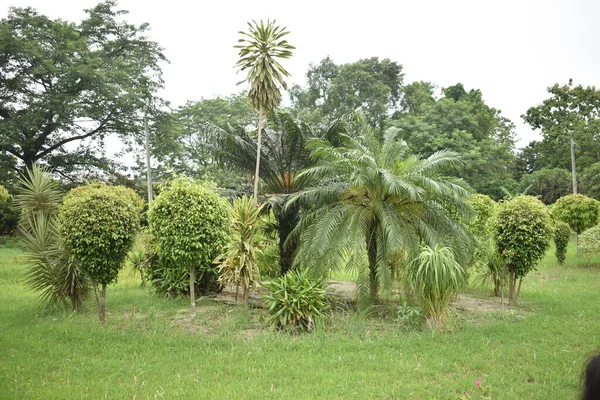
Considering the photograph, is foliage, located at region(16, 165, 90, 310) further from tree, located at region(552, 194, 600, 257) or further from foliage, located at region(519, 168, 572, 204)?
foliage, located at region(519, 168, 572, 204)

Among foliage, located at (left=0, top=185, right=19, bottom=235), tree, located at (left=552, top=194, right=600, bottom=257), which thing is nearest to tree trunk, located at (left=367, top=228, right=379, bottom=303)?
A: tree, located at (left=552, top=194, right=600, bottom=257)

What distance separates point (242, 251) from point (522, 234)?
5726 mm

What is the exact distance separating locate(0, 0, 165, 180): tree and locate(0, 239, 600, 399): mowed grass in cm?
1765

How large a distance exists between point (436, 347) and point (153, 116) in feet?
82.4

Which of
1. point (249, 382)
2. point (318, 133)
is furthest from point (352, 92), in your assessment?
point (249, 382)

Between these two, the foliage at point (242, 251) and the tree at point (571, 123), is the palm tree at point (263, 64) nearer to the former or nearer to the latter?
the foliage at point (242, 251)

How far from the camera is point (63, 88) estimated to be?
25953 mm

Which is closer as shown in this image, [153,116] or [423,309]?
[423,309]

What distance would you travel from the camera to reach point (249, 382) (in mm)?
6152

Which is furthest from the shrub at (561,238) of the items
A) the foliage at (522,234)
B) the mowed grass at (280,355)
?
the foliage at (522,234)

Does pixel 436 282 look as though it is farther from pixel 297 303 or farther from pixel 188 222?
pixel 188 222

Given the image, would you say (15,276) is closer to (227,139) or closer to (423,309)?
(227,139)

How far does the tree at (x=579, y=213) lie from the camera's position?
19.5m

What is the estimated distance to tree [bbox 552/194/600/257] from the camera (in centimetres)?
1952
